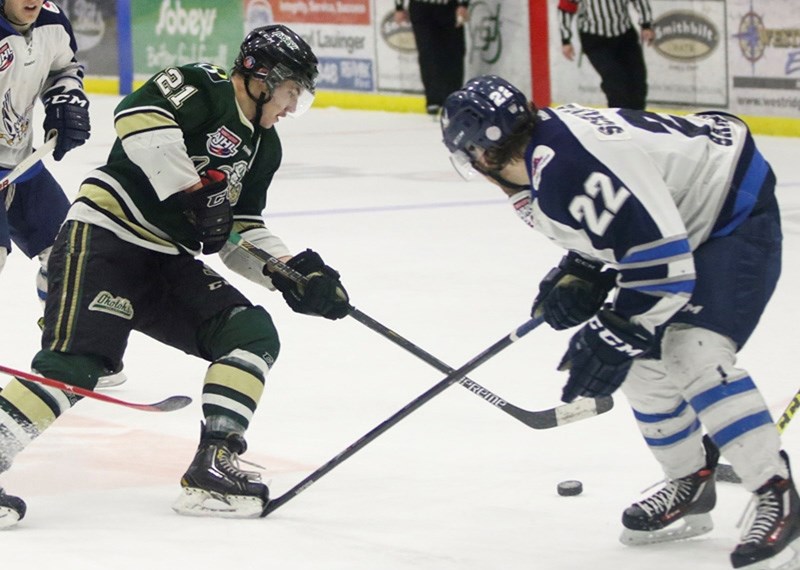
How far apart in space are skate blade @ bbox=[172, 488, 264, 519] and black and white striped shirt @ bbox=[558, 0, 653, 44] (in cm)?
644

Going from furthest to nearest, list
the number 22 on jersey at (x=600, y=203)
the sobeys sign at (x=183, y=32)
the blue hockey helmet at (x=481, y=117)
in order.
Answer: the sobeys sign at (x=183, y=32) → the blue hockey helmet at (x=481, y=117) → the number 22 on jersey at (x=600, y=203)

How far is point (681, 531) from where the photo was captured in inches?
120

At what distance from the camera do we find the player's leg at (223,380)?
320 cm

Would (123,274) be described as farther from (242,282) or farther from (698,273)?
(242,282)

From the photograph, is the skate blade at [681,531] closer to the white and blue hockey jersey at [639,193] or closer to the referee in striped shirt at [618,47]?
the white and blue hockey jersey at [639,193]

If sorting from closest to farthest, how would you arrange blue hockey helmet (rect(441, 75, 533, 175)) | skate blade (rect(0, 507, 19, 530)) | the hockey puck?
1. blue hockey helmet (rect(441, 75, 533, 175))
2. skate blade (rect(0, 507, 19, 530))
3. the hockey puck

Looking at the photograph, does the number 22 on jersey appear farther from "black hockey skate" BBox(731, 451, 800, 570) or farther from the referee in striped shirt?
the referee in striped shirt

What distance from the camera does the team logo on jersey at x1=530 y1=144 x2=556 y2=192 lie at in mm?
2688

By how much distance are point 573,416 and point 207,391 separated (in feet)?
2.47

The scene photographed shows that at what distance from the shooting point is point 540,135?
2.73 metres

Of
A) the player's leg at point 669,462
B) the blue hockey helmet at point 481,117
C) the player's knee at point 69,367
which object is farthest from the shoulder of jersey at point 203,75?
the player's leg at point 669,462

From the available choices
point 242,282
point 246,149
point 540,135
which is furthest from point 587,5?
point 540,135

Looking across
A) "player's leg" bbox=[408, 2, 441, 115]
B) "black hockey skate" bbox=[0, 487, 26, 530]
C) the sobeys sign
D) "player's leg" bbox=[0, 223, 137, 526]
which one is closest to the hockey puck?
"player's leg" bbox=[0, 223, 137, 526]

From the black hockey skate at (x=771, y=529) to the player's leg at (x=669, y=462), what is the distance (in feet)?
0.92
